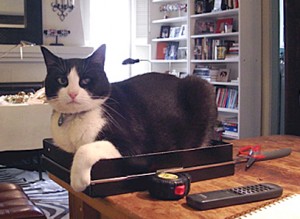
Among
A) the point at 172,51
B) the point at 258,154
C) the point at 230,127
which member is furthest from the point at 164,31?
the point at 258,154

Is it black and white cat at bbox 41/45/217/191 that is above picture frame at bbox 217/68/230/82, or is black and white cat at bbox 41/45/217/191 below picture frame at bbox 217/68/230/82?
below

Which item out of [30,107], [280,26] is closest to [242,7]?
[280,26]

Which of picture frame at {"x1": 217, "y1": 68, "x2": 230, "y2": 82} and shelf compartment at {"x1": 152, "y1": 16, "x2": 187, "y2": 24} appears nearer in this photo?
picture frame at {"x1": 217, "y1": 68, "x2": 230, "y2": 82}

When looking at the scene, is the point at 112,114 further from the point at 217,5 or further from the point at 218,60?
the point at 217,5

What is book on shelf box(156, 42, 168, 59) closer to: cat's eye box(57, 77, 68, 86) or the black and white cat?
the black and white cat

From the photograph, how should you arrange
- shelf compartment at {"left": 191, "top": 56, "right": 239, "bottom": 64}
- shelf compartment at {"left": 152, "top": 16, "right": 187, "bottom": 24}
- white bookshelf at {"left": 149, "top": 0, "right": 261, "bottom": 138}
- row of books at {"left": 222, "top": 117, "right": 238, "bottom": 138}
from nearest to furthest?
white bookshelf at {"left": 149, "top": 0, "right": 261, "bottom": 138}
shelf compartment at {"left": 191, "top": 56, "right": 239, "bottom": 64}
row of books at {"left": 222, "top": 117, "right": 238, "bottom": 138}
shelf compartment at {"left": 152, "top": 16, "right": 187, "bottom": 24}

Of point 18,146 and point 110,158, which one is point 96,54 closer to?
point 110,158

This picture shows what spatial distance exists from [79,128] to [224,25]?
4.09 meters

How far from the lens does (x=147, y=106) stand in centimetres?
98

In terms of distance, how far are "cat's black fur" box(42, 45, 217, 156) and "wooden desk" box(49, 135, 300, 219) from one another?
105 mm

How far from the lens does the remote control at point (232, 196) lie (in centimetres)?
80

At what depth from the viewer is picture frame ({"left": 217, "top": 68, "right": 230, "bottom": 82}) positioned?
15.5ft

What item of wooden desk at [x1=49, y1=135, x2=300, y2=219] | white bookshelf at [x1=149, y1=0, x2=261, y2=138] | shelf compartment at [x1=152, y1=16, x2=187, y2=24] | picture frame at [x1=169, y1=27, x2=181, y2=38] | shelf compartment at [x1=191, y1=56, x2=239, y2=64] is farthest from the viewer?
picture frame at [x1=169, y1=27, x2=181, y2=38]

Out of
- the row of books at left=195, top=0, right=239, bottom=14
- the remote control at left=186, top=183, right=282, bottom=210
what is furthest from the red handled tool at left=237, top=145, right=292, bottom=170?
the row of books at left=195, top=0, right=239, bottom=14
